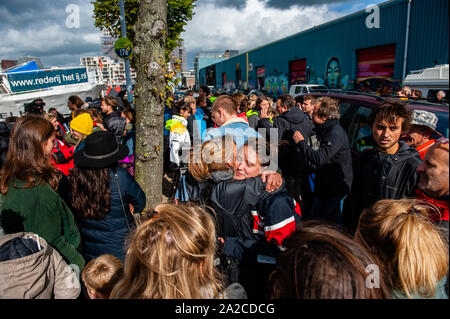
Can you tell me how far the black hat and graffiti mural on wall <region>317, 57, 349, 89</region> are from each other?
62.0 feet

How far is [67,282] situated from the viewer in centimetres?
177

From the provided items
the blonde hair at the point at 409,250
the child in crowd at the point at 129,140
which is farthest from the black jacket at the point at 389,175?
the child in crowd at the point at 129,140

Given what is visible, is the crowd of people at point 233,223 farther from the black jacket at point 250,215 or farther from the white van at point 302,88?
the white van at point 302,88

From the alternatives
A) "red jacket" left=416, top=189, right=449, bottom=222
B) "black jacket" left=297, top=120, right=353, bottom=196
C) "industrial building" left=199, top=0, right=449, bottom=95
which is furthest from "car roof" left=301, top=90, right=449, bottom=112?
"industrial building" left=199, top=0, right=449, bottom=95

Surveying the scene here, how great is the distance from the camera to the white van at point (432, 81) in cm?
705

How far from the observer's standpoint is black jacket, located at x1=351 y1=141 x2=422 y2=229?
225 cm

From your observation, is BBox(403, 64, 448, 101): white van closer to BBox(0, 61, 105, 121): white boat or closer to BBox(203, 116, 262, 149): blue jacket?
BBox(203, 116, 262, 149): blue jacket

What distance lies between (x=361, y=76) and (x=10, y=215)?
758 inches

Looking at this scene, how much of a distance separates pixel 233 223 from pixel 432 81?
795cm

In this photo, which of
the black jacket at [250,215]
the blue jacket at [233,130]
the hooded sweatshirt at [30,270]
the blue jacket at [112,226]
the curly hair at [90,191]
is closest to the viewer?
the hooded sweatshirt at [30,270]

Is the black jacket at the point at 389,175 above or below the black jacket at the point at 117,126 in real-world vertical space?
below

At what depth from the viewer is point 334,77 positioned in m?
19.7

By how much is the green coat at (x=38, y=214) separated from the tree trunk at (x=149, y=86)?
1294 mm

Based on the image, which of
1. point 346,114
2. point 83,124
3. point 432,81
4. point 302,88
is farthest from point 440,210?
point 302,88
